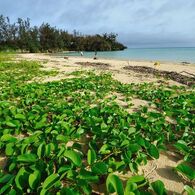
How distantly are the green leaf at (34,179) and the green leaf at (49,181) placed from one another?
10 cm

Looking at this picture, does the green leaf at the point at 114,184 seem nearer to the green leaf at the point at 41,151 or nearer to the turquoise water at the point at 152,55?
the green leaf at the point at 41,151

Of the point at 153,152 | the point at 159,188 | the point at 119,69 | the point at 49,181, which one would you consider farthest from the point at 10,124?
the point at 119,69

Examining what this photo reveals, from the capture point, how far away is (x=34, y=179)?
1758mm

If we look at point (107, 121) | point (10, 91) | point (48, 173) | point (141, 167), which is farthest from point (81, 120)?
point (10, 91)

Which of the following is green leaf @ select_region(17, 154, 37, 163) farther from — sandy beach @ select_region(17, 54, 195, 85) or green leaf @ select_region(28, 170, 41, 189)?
sandy beach @ select_region(17, 54, 195, 85)

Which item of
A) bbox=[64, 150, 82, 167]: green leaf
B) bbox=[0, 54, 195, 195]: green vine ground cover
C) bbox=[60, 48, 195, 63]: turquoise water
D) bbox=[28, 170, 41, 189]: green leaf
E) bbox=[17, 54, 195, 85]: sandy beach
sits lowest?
bbox=[60, 48, 195, 63]: turquoise water

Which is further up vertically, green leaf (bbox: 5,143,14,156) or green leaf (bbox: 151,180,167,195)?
green leaf (bbox: 151,180,167,195)

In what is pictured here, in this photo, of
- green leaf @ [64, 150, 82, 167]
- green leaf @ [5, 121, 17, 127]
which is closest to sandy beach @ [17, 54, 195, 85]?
green leaf @ [5, 121, 17, 127]

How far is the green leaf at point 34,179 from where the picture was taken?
1.73m

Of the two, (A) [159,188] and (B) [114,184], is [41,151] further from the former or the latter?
(A) [159,188]

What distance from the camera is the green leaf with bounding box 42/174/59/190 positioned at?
1.67 m

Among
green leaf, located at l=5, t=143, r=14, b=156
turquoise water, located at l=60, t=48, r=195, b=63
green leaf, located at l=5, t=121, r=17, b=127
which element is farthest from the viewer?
turquoise water, located at l=60, t=48, r=195, b=63

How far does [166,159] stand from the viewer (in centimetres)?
258

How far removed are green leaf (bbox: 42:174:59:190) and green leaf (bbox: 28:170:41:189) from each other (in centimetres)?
10
